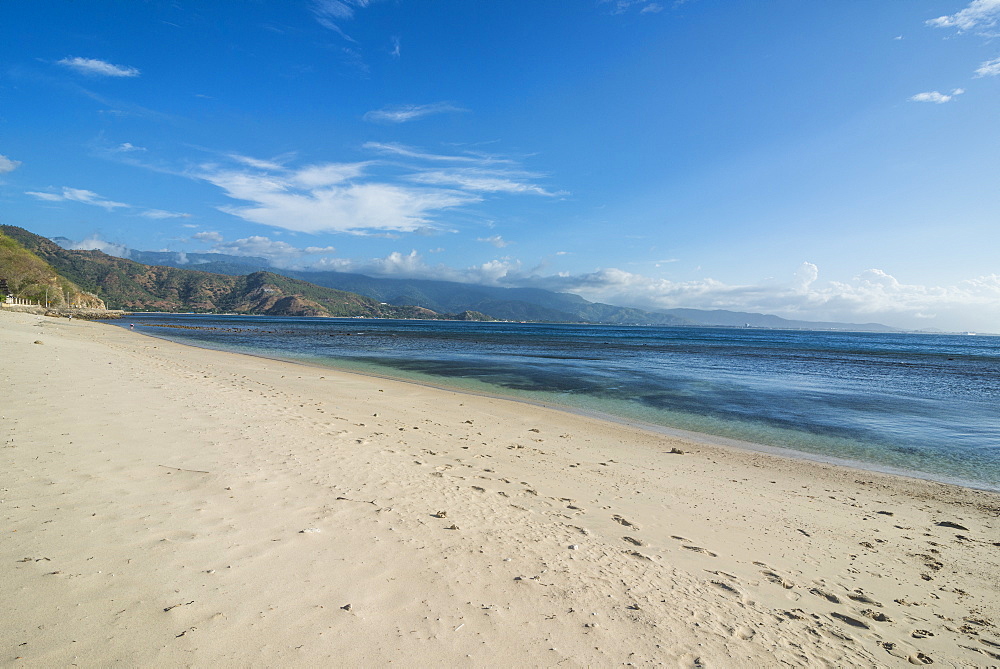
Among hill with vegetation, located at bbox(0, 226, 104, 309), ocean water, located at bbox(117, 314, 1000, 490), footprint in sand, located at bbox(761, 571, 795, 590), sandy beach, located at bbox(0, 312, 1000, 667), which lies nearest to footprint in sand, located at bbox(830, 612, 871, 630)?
sandy beach, located at bbox(0, 312, 1000, 667)

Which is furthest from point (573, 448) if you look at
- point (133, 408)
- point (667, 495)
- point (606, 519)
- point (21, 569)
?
point (133, 408)

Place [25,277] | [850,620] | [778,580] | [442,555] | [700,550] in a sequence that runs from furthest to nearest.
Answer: [25,277], [700,550], [778,580], [442,555], [850,620]

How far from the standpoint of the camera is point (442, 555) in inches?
188

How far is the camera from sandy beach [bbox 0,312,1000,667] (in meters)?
3.35

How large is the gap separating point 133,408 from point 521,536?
30.4 feet

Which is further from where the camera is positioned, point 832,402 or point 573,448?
point 832,402

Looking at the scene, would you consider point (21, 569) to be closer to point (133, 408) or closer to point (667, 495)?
point (133, 408)

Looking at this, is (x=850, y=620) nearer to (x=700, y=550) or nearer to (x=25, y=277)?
(x=700, y=550)

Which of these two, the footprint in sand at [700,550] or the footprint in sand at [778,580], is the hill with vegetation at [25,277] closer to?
the footprint in sand at [700,550]

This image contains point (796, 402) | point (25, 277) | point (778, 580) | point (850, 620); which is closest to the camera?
point (850, 620)

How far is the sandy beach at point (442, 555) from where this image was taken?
11.0 ft

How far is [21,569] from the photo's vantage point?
3.62 metres

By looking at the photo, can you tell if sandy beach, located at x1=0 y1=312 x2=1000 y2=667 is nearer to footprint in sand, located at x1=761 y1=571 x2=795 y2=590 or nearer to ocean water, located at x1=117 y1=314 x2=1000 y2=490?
footprint in sand, located at x1=761 y1=571 x2=795 y2=590

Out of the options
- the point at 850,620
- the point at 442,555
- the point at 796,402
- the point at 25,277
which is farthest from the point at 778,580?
the point at 25,277
